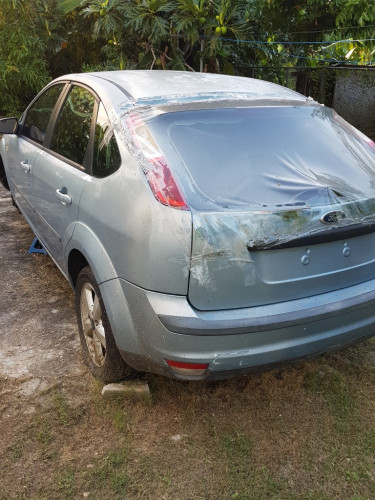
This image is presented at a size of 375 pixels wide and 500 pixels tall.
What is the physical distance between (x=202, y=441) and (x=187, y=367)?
1.59ft

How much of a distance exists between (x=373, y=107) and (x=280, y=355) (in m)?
7.29

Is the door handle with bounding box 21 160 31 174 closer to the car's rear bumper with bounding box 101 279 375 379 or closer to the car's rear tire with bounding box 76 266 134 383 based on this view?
the car's rear tire with bounding box 76 266 134 383

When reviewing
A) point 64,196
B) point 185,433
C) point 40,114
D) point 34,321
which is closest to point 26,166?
point 40,114

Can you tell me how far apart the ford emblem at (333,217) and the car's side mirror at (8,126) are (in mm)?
2932

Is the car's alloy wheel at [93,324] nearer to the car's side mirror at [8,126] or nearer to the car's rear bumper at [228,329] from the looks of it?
the car's rear bumper at [228,329]

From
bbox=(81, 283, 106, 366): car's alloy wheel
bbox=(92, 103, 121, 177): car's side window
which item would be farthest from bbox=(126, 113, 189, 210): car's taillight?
bbox=(81, 283, 106, 366): car's alloy wheel

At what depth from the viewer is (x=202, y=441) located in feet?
7.77

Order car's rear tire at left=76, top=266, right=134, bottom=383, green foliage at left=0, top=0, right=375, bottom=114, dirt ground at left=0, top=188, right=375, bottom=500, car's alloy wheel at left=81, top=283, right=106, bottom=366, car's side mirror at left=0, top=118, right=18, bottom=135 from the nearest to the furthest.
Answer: dirt ground at left=0, top=188, right=375, bottom=500 < car's rear tire at left=76, top=266, right=134, bottom=383 < car's alloy wheel at left=81, top=283, right=106, bottom=366 < car's side mirror at left=0, top=118, right=18, bottom=135 < green foliage at left=0, top=0, right=375, bottom=114

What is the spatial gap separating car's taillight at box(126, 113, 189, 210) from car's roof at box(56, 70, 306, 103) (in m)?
0.29

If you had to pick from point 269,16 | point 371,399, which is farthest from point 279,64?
point 371,399

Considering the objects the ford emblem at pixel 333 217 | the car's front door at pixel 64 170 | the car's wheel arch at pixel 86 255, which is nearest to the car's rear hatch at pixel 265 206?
the ford emblem at pixel 333 217

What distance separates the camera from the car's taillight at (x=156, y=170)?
6.74ft

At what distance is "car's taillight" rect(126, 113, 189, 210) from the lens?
205cm

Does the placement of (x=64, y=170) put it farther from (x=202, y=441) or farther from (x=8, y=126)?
(x=202, y=441)
